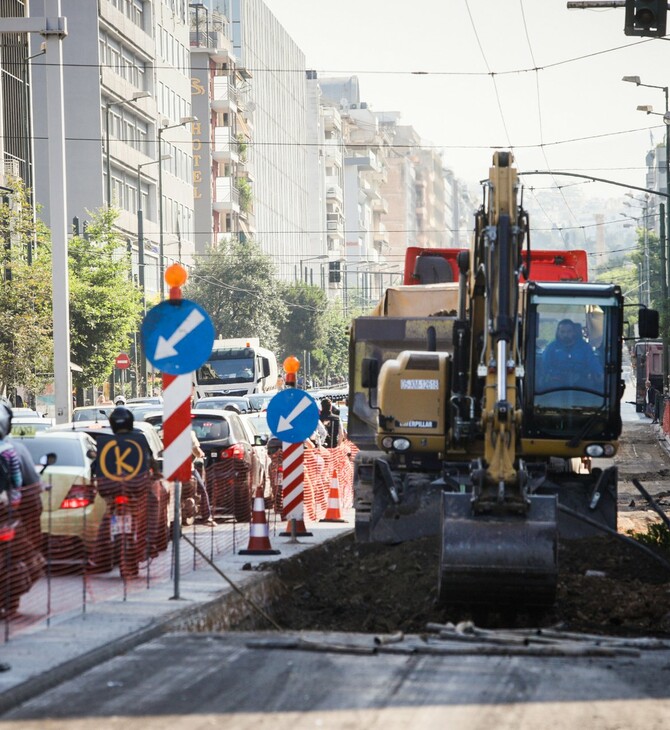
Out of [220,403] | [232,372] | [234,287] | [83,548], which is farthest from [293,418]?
[234,287]

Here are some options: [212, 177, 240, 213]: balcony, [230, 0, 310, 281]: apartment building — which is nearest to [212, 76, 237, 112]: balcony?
[212, 177, 240, 213]: balcony

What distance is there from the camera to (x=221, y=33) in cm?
11031

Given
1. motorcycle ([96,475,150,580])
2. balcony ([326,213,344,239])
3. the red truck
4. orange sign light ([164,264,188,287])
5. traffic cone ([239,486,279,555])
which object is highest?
balcony ([326,213,344,239])

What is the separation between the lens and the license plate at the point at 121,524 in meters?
13.6

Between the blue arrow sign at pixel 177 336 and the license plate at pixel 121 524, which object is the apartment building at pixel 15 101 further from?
the blue arrow sign at pixel 177 336

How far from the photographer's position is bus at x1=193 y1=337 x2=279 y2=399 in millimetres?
62000

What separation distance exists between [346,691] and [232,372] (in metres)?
53.9

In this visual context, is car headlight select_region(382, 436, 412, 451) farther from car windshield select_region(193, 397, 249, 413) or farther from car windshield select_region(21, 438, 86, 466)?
car windshield select_region(193, 397, 249, 413)

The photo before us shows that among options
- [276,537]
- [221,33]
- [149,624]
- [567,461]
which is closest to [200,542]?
[276,537]

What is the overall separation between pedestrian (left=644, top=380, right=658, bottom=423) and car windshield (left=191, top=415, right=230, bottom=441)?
4301 centimetres

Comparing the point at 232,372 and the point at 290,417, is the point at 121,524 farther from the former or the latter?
the point at 232,372

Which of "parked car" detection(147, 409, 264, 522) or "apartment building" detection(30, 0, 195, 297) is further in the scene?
"apartment building" detection(30, 0, 195, 297)

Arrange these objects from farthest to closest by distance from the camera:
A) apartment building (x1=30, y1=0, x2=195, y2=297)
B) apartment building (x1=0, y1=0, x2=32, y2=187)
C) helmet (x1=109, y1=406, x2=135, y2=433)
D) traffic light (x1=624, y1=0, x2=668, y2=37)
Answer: apartment building (x1=30, y1=0, x2=195, y2=297), apartment building (x1=0, y1=0, x2=32, y2=187), traffic light (x1=624, y1=0, x2=668, y2=37), helmet (x1=109, y1=406, x2=135, y2=433)

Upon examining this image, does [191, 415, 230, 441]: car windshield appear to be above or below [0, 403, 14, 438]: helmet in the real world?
below
